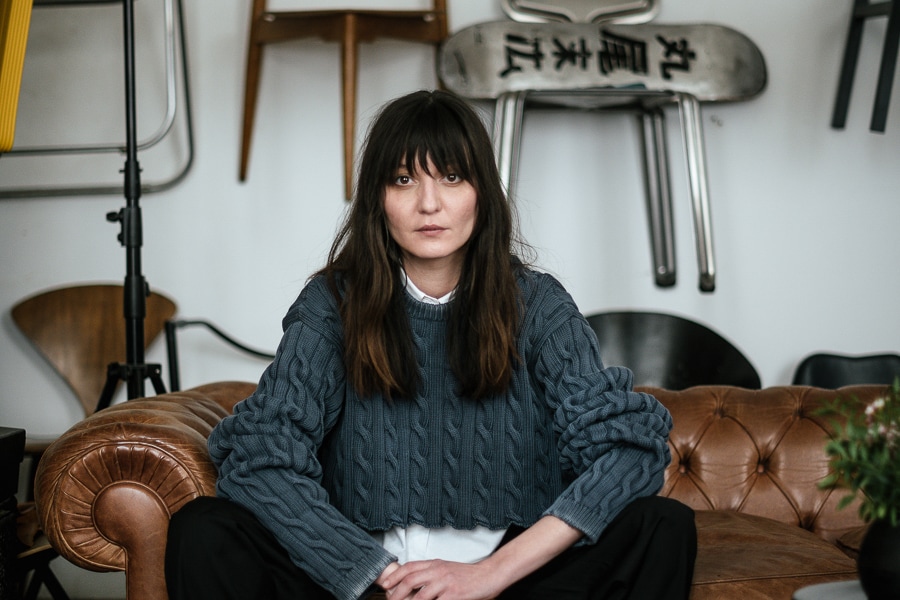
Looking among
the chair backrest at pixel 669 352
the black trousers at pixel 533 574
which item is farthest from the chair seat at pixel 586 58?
the black trousers at pixel 533 574

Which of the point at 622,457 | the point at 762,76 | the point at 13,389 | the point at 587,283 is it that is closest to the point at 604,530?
the point at 622,457

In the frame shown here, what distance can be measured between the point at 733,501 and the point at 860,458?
3.33ft

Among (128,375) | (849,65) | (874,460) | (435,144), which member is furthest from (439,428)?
(849,65)

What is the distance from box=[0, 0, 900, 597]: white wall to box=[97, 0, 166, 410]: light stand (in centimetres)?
60

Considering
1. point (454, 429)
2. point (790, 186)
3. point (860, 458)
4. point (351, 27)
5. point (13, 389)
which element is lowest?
point (13, 389)

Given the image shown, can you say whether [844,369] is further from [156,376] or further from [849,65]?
[156,376]

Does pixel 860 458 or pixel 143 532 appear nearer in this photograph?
pixel 860 458

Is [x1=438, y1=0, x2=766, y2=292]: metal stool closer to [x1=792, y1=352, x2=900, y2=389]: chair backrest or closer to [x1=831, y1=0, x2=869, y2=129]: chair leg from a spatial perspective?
[x1=831, y1=0, x2=869, y2=129]: chair leg

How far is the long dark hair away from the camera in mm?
1457

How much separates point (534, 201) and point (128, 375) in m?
1.32

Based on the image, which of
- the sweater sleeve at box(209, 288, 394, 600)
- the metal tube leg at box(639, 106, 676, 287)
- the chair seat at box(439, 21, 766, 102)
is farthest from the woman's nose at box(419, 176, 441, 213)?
the metal tube leg at box(639, 106, 676, 287)

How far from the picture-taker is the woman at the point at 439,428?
4.24 feet

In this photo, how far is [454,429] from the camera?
4.86 ft

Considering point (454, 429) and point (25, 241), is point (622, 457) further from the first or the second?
point (25, 241)
